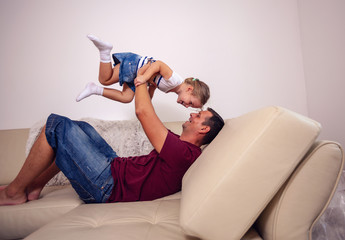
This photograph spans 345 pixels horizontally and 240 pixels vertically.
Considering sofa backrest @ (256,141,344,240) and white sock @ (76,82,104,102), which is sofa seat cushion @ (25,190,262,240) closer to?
sofa backrest @ (256,141,344,240)

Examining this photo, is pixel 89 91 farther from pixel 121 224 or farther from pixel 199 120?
pixel 121 224

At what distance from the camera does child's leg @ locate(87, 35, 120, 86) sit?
172 cm

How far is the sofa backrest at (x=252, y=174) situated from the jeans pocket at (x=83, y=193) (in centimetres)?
76

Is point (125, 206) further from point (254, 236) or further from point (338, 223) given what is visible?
point (338, 223)

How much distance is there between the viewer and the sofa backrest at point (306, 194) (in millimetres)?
721

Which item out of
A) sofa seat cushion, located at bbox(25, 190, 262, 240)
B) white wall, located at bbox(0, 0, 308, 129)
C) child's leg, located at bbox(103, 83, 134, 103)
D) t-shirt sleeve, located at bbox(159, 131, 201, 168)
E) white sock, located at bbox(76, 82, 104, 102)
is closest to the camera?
sofa seat cushion, located at bbox(25, 190, 262, 240)

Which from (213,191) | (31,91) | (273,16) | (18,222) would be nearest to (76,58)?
(31,91)

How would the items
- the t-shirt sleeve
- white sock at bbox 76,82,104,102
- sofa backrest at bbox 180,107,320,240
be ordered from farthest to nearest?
white sock at bbox 76,82,104,102 → the t-shirt sleeve → sofa backrest at bbox 180,107,320,240

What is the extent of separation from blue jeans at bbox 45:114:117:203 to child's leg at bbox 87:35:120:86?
64cm

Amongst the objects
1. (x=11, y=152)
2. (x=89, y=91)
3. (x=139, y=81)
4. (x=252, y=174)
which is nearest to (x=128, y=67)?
(x=89, y=91)

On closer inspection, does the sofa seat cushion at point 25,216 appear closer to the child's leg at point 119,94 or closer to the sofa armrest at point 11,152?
the sofa armrest at point 11,152

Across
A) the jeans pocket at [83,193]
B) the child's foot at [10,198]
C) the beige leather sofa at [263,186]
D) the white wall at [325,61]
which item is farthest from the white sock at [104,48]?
the white wall at [325,61]

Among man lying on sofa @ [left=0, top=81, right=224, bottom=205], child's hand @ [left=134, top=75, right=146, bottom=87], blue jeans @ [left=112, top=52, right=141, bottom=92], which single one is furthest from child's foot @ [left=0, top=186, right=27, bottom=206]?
blue jeans @ [left=112, top=52, right=141, bottom=92]

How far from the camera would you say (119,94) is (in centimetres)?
194
